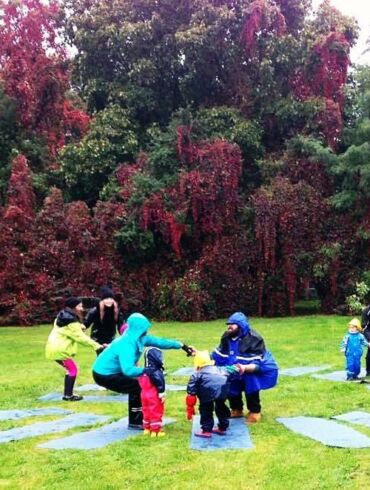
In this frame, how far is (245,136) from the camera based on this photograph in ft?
67.8

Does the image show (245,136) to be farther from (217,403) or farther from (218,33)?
(217,403)

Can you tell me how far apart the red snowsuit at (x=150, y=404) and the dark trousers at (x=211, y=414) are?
0.44 m

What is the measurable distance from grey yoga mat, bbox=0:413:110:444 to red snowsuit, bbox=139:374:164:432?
853mm

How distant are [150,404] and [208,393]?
0.60 metres

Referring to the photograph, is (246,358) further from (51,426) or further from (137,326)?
(51,426)

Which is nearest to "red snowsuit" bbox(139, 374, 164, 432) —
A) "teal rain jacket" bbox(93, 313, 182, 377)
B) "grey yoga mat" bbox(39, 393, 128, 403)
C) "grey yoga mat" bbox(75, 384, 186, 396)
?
"teal rain jacket" bbox(93, 313, 182, 377)

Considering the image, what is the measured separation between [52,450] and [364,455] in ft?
9.15

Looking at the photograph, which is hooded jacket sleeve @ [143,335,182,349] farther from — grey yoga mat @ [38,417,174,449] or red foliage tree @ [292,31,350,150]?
red foliage tree @ [292,31,350,150]

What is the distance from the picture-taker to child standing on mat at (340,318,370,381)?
9102 millimetres

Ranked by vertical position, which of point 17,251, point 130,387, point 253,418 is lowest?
point 253,418

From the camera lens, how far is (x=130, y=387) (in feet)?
22.1

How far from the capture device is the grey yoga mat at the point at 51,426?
654 cm

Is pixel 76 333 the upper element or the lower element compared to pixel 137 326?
lower

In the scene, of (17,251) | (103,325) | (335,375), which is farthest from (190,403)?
(17,251)
